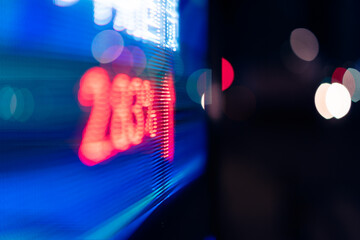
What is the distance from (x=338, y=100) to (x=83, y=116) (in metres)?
2.50

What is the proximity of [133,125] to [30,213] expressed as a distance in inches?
23.7

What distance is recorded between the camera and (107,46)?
101 cm

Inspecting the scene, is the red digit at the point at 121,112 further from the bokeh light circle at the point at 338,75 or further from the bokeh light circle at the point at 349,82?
the bokeh light circle at the point at 349,82

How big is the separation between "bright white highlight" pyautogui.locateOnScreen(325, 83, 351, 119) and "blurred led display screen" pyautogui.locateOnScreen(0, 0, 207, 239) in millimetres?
1699

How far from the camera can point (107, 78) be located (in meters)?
1.01

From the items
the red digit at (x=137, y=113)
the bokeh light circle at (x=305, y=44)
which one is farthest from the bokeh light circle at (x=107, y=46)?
the bokeh light circle at (x=305, y=44)

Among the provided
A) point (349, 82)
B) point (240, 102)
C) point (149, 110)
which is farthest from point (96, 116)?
point (349, 82)

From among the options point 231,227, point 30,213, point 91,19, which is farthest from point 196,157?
point 30,213

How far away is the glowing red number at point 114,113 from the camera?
2.95 feet

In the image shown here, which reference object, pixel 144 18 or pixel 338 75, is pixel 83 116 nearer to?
pixel 144 18

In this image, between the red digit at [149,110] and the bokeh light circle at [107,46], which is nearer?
the bokeh light circle at [107,46]

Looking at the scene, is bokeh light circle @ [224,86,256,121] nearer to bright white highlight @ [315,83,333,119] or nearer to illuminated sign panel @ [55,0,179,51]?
bright white highlight @ [315,83,333,119]

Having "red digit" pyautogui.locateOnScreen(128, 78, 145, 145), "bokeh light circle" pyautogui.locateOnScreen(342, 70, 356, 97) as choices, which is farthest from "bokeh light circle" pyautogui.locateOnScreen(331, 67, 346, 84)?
"red digit" pyautogui.locateOnScreen(128, 78, 145, 145)

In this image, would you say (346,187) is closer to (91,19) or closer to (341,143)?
(341,143)
